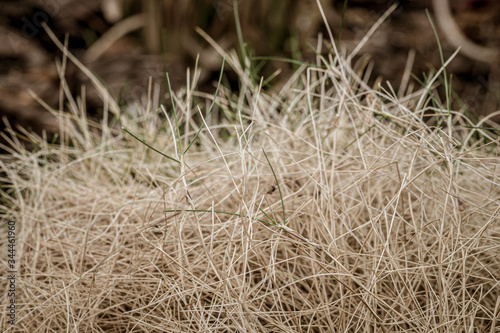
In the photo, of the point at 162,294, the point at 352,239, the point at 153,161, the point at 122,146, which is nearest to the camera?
the point at 162,294

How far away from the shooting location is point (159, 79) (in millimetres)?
1896

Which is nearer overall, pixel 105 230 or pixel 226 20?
pixel 105 230

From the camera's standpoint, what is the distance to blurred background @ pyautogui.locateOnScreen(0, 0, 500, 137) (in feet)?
5.92

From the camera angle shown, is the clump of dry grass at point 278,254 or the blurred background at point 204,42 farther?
the blurred background at point 204,42

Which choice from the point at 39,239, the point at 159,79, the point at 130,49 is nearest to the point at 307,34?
the point at 159,79

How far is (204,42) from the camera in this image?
77.9 inches

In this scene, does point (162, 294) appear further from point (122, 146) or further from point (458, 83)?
point (458, 83)

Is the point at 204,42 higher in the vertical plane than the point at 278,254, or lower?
lower

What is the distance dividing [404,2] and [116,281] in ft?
6.17

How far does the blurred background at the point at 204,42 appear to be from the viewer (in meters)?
1.81

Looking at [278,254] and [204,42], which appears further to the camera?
[204,42]

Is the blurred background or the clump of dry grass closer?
the clump of dry grass

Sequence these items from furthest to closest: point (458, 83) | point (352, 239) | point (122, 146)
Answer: point (458, 83) < point (122, 146) < point (352, 239)

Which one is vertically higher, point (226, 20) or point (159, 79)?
point (226, 20)
